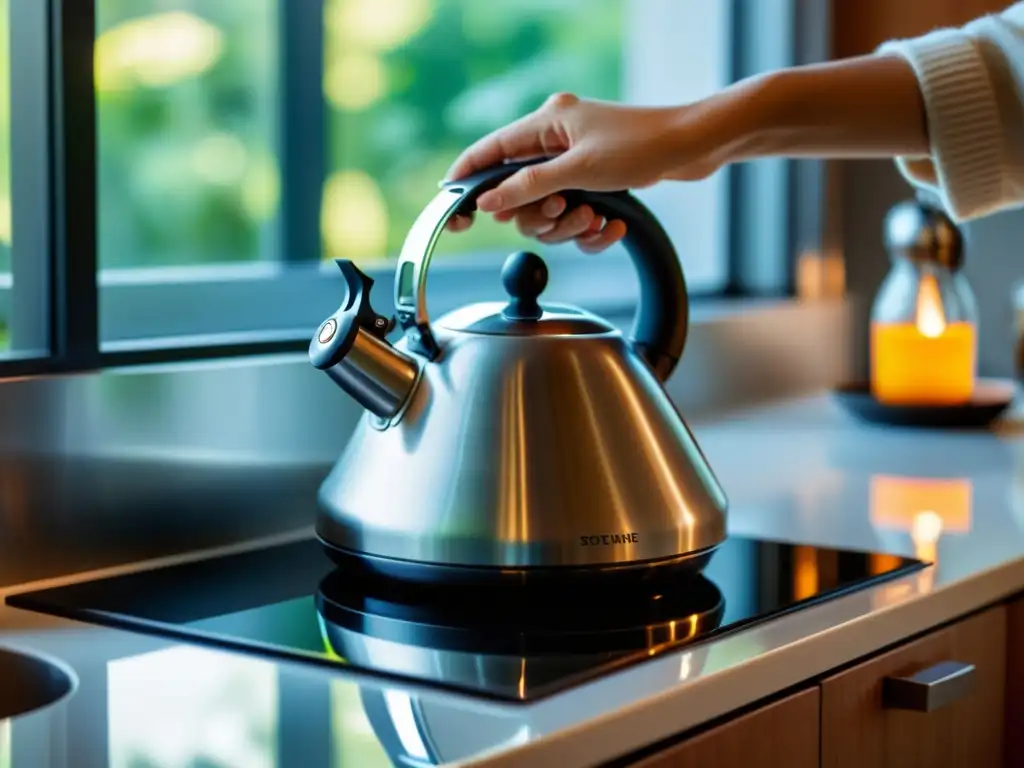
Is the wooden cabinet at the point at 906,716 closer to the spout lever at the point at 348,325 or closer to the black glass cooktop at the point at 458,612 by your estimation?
the black glass cooktop at the point at 458,612

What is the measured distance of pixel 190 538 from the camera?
109 cm

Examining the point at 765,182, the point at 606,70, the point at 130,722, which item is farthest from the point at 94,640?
the point at 606,70

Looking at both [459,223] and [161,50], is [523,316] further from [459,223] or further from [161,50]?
[161,50]

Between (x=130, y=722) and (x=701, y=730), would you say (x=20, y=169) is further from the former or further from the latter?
(x=701, y=730)

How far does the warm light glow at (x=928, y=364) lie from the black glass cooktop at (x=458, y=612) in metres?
0.69

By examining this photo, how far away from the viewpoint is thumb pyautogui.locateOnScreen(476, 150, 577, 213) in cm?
95

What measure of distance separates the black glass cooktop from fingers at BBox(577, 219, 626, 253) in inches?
9.0

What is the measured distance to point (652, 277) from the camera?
103 cm

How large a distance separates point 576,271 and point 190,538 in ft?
4.43

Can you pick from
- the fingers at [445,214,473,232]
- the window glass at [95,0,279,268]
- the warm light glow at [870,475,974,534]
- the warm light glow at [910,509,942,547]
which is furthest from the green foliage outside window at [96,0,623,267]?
the fingers at [445,214,473,232]

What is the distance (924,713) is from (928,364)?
816mm

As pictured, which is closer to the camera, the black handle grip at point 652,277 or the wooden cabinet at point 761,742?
the wooden cabinet at point 761,742

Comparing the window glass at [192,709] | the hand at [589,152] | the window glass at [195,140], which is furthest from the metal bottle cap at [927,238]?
the window glass at [195,140]

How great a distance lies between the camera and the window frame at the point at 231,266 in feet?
3.44
